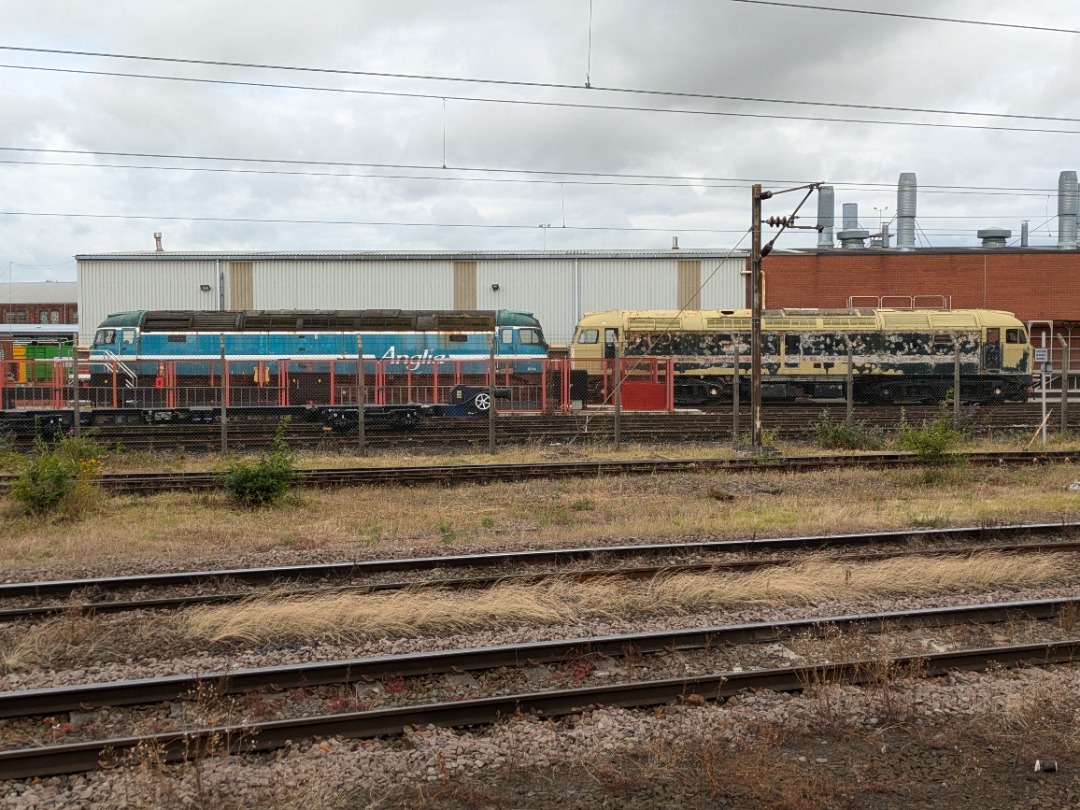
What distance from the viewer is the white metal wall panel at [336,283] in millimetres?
44312

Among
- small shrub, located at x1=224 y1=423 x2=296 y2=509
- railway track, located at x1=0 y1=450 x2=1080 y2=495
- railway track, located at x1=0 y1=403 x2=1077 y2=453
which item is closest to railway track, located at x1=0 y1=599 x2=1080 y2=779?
small shrub, located at x1=224 y1=423 x2=296 y2=509

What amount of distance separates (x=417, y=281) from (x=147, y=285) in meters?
13.1

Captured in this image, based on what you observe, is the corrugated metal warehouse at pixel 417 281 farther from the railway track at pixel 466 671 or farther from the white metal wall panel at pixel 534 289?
the railway track at pixel 466 671

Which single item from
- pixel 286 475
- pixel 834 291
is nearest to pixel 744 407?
pixel 834 291

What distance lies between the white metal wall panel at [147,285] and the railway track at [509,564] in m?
37.4

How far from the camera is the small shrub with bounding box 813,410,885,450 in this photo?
69.2 feet

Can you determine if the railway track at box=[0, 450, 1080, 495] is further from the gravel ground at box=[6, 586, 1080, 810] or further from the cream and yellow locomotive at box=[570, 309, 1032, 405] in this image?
the cream and yellow locomotive at box=[570, 309, 1032, 405]

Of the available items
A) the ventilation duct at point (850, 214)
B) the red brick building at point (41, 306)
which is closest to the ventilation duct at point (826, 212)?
the ventilation duct at point (850, 214)

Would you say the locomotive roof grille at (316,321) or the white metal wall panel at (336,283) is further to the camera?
the white metal wall panel at (336,283)

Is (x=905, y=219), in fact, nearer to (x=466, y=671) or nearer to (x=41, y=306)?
(x=466, y=671)

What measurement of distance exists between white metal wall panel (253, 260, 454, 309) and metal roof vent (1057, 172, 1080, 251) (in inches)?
1419

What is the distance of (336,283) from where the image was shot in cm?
4434

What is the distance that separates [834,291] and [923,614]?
39.0 meters

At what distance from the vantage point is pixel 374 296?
44562 mm
